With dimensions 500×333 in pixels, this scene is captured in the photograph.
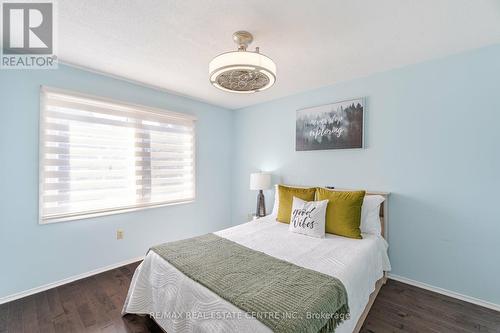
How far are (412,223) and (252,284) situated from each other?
1.99m

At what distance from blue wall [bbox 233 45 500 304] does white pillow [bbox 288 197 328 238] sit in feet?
2.47

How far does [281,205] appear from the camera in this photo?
2.67m

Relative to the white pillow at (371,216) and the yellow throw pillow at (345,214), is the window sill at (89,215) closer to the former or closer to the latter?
the yellow throw pillow at (345,214)

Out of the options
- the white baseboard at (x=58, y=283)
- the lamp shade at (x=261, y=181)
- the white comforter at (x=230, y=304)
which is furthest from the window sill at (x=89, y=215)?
the lamp shade at (x=261, y=181)

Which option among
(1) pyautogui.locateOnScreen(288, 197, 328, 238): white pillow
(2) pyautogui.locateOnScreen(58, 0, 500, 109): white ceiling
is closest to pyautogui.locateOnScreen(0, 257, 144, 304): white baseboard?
(1) pyautogui.locateOnScreen(288, 197, 328, 238): white pillow

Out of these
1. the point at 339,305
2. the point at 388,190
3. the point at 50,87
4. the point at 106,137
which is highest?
the point at 50,87

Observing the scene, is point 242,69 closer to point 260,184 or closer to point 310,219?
point 310,219

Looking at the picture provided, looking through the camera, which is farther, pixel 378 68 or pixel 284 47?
pixel 378 68

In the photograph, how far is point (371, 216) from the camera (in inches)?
89.0

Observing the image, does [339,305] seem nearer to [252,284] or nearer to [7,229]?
[252,284]

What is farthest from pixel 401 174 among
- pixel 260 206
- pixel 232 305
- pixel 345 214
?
pixel 232 305

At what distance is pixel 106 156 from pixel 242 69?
2.10 m

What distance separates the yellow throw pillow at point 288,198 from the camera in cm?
257

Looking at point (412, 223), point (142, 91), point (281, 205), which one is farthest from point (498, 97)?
point (142, 91)
